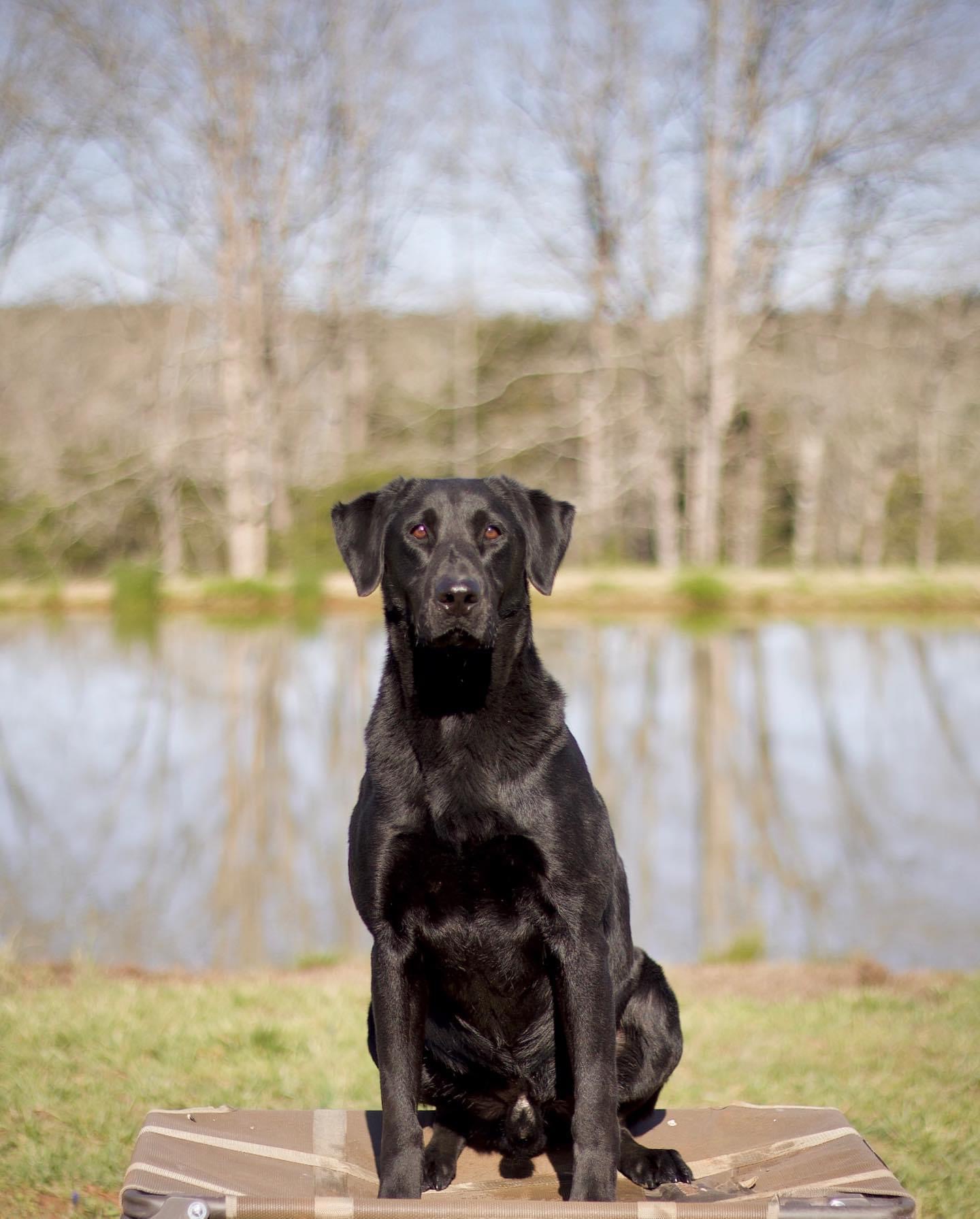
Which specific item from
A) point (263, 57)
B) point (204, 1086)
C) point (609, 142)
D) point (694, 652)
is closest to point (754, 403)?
point (609, 142)

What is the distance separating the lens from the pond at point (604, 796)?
5617mm

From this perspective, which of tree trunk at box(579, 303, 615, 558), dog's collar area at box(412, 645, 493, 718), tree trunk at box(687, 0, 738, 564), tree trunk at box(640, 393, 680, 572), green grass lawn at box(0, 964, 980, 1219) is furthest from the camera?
tree trunk at box(640, 393, 680, 572)

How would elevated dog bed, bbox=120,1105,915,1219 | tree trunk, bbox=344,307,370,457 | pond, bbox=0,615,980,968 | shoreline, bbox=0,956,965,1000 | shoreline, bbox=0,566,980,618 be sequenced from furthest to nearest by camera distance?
1. tree trunk, bbox=344,307,370,457
2. shoreline, bbox=0,566,980,618
3. pond, bbox=0,615,980,968
4. shoreline, bbox=0,956,965,1000
5. elevated dog bed, bbox=120,1105,915,1219

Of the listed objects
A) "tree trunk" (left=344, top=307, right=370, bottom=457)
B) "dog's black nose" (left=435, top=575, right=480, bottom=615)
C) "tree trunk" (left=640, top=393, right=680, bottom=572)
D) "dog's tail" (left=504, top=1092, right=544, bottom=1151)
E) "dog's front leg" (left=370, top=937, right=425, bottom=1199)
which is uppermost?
"tree trunk" (left=344, top=307, right=370, bottom=457)

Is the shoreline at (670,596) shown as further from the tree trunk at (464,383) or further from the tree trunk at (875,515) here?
the tree trunk at (875,515)

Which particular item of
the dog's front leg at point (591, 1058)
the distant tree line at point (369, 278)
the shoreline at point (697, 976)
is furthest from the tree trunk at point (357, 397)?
the dog's front leg at point (591, 1058)

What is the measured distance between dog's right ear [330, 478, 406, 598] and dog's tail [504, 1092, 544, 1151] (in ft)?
3.79

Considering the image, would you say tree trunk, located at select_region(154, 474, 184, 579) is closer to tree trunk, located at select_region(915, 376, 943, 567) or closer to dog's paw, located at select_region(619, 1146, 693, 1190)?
tree trunk, located at select_region(915, 376, 943, 567)

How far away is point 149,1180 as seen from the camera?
244cm

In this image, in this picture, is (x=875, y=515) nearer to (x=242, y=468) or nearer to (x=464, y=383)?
(x=464, y=383)

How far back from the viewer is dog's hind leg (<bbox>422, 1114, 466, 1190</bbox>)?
2846 millimetres

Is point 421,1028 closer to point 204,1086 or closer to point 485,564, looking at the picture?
point 485,564

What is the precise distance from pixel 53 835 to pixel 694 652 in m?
7.84

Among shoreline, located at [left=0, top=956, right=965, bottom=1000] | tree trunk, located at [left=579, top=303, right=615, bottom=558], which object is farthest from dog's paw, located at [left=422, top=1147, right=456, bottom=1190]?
tree trunk, located at [left=579, top=303, right=615, bottom=558]
